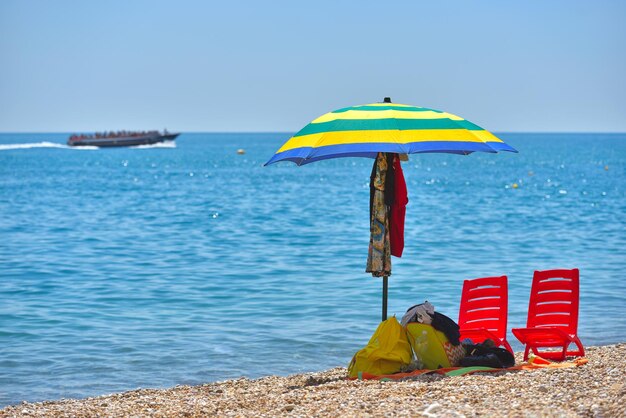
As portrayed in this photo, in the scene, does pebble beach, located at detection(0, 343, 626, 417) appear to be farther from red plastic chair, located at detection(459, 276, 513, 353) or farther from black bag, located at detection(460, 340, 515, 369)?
red plastic chair, located at detection(459, 276, 513, 353)

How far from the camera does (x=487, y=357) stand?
8.60 metres

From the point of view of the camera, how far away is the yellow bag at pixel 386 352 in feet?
28.2

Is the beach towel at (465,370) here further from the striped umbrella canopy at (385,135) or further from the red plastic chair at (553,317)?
the striped umbrella canopy at (385,135)

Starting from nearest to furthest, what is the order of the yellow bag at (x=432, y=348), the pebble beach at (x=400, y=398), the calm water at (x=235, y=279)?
1. the pebble beach at (x=400, y=398)
2. the yellow bag at (x=432, y=348)
3. the calm water at (x=235, y=279)

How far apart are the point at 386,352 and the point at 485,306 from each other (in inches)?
66.6

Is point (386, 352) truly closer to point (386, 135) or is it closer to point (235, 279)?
point (386, 135)

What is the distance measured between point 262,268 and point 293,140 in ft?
36.8

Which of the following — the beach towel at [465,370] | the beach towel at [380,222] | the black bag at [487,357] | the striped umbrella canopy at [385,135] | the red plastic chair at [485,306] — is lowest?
the beach towel at [465,370]

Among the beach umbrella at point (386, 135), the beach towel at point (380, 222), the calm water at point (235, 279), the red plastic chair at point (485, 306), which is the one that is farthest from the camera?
the calm water at point (235, 279)

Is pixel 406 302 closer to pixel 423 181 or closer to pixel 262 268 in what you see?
pixel 262 268

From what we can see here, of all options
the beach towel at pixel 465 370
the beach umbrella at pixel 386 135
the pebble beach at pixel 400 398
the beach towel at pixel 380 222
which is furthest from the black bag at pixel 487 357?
the beach umbrella at pixel 386 135

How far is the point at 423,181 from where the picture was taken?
71250 mm

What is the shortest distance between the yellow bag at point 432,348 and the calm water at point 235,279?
291 cm

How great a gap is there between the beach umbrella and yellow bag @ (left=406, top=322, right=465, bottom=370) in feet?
5.64
